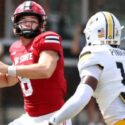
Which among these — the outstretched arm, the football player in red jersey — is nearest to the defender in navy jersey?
the outstretched arm

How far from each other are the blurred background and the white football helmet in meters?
6.54

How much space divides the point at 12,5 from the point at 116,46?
751cm

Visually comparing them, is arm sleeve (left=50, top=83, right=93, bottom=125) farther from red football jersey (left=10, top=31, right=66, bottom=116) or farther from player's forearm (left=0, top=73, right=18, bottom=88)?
player's forearm (left=0, top=73, right=18, bottom=88)

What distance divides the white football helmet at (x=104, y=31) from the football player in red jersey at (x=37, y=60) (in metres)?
0.74

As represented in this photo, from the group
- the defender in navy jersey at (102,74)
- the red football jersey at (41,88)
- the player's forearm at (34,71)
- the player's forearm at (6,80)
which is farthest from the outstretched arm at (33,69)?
the player's forearm at (6,80)

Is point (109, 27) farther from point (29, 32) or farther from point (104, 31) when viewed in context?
point (29, 32)

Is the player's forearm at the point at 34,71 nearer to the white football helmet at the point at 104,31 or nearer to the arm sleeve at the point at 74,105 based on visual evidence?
the white football helmet at the point at 104,31

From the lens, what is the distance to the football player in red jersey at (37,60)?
668 centimetres

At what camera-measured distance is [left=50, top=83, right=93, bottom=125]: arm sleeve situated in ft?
17.8

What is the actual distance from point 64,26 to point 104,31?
7310 millimetres

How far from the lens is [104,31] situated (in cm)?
587

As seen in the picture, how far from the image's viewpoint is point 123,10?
13.2 m

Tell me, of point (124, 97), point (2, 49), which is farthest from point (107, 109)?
point (2, 49)

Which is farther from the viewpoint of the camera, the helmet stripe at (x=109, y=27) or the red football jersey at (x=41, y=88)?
the red football jersey at (x=41, y=88)
